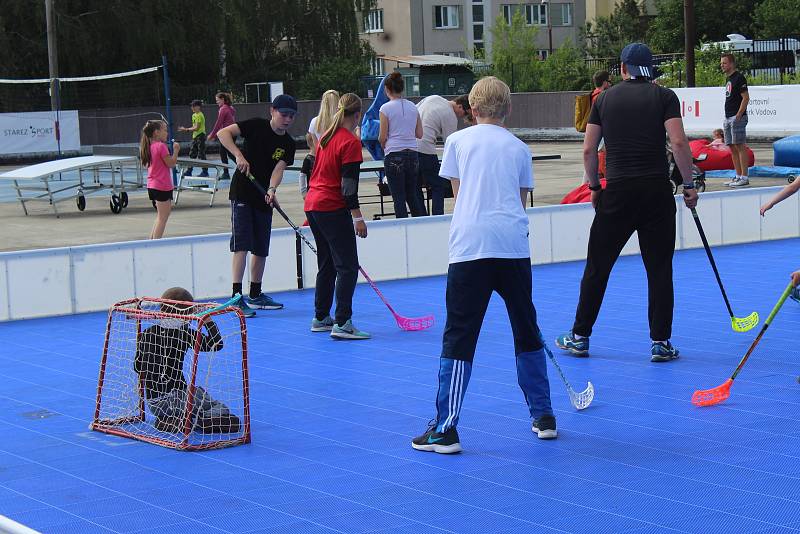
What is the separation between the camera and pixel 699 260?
11297 mm

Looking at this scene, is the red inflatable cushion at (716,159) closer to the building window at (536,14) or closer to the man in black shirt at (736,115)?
the man in black shirt at (736,115)

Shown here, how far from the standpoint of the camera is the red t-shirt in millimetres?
7941

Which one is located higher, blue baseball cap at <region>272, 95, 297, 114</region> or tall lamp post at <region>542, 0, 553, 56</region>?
tall lamp post at <region>542, 0, 553, 56</region>

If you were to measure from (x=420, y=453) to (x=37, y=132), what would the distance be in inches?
1052

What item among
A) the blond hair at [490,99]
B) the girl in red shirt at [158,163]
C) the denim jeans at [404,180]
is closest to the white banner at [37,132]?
the girl in red shirt at [158,163]

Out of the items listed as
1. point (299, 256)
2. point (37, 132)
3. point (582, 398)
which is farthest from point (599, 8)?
point (582, 398)

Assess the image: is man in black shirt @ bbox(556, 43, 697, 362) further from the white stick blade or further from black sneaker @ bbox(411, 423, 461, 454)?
black sneaker @ bbox(411, 423, 461, 454)

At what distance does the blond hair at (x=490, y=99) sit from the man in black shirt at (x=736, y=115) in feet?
36.9

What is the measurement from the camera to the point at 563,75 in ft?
145

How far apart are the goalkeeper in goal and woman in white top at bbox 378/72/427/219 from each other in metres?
6.02

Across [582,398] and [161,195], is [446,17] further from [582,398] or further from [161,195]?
[582,398]

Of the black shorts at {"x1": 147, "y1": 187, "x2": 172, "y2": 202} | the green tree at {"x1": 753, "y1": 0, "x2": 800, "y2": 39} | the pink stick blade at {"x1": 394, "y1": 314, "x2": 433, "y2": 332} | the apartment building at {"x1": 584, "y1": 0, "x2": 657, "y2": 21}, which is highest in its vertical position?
the apartment building at {"x1": 584, "y1": 0, "x2": 657, "y2": 21}

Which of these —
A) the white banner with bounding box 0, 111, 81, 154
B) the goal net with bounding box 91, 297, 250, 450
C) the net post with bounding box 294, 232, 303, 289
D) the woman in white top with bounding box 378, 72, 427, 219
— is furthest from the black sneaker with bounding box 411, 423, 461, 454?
the white banner with bounding box 0, 111, 81, 154

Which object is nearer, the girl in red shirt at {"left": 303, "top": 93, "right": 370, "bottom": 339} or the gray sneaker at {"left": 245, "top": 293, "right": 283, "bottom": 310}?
the girl in red shirt at {"left": 303, "top": 93, "right": 370, "bottom": 339}
